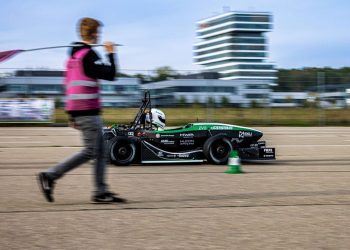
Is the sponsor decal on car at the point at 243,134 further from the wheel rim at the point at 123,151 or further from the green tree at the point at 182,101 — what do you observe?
the green tree at the point at 182,101

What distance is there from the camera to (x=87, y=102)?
5840mm

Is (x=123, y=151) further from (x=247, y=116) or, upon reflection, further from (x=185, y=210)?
(x=247, y=116)

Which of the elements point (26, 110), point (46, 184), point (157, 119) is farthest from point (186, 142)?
point (26, 110)

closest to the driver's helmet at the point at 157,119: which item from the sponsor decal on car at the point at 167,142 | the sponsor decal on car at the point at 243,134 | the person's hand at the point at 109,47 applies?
the sponsor decal on car at the point at 167,142

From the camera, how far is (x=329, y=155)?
13.1 m

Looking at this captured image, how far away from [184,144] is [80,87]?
17.8 ft

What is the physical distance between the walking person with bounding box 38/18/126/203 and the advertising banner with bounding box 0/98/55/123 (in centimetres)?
1827

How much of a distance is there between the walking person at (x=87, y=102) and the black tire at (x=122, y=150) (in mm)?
4705

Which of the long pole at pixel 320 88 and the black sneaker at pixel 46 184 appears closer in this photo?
the black sneaker at pixel 46 184

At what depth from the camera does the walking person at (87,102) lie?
5777 mm

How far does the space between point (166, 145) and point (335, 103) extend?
17783mm

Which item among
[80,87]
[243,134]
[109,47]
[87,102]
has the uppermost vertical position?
[109,47]

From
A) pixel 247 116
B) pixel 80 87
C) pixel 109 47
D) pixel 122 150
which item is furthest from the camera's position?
pixel 247 116

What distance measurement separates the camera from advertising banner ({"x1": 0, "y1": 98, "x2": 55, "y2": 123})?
2347 cm
